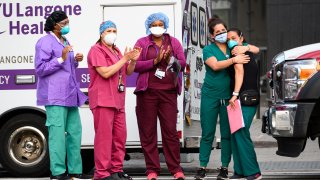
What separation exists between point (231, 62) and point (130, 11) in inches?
68.5

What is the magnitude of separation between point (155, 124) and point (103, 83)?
791 mm

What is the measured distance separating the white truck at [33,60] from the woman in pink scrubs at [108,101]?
1027 mm

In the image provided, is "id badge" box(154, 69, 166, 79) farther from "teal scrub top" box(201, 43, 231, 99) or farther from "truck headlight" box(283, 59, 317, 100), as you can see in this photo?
"truck headlight" box(283, 59, 317, 100)

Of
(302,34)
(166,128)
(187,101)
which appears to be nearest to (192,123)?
(187,101)

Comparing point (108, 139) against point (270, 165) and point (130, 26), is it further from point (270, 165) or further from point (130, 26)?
point (270, 165)

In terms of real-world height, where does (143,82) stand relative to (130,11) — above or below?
below

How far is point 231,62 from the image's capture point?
10.2 metres

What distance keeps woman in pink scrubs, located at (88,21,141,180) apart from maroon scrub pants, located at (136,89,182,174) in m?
0.25

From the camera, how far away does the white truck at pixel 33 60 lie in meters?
11.3

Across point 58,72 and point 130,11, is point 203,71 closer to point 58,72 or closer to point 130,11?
point 130,11

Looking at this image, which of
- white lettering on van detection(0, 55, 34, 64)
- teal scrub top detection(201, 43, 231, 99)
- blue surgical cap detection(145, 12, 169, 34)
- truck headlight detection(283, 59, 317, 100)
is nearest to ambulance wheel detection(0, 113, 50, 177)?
white lettering on van detection(0, 55, 34, 64)

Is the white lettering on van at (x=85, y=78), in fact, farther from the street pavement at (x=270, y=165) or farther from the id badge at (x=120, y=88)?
the street pavement at (x=270, y=165)

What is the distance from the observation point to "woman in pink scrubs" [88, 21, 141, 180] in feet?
33.2

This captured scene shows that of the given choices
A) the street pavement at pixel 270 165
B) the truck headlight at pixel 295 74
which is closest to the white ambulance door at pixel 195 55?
the street pavement at pixel 270 165
